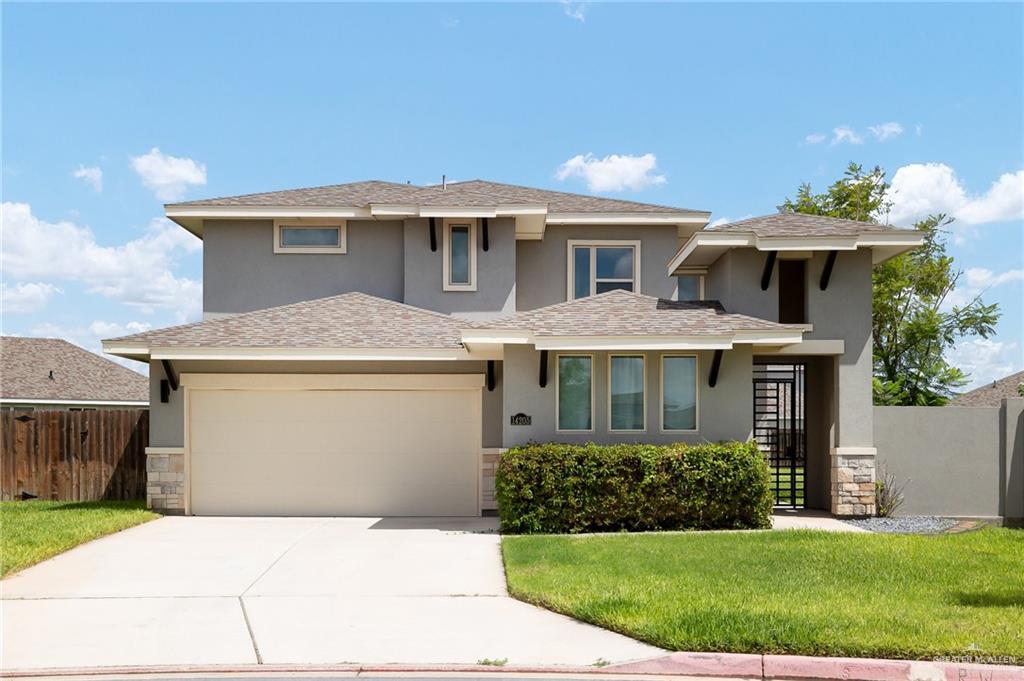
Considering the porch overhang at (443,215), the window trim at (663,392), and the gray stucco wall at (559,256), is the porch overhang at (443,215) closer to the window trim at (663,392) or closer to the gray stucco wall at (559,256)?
the gray stucco wall at (559,256)

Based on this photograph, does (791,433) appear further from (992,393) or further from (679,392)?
(992,393)

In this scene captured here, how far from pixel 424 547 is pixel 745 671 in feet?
21.3

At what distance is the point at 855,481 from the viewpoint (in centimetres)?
1595

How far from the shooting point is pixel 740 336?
1439 cm

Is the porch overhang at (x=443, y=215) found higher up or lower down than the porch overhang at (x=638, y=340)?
higher up

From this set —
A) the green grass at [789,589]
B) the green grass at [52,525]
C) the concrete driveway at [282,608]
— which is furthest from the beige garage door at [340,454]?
the green grass at [789,589]

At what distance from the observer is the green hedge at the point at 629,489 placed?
45.2 ft

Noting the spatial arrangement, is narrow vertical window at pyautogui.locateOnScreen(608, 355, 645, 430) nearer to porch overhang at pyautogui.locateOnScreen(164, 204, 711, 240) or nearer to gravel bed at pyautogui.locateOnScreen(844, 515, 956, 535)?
gravel bed at pyautogui.locateOnScreen(844, 515, 956, 535)

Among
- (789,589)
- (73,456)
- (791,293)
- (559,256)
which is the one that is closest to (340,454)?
(73,456)

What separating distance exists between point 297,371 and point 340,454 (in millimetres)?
1740

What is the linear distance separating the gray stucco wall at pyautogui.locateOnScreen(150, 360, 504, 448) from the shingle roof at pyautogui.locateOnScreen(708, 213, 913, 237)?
5.12 meters

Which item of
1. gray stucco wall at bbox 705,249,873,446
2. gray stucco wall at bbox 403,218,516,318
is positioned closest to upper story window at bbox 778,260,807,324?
gray stucco wall at bbox 705,249,873,446

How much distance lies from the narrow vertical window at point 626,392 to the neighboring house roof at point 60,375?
64.1 ft

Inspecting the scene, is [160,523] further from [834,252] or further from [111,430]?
[834,252]
